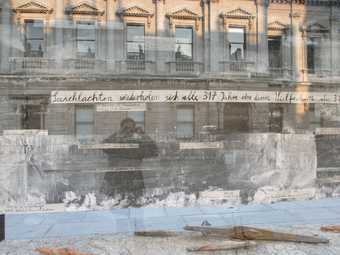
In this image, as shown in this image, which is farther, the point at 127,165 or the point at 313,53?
the point at 313,53

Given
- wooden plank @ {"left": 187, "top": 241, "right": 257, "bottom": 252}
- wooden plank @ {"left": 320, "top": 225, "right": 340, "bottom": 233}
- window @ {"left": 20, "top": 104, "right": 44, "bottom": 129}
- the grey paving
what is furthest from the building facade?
wooden plank @ {"left": 320, "top": 225, "right": 340, "bottom": 233}

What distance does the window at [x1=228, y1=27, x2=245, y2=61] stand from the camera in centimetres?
191

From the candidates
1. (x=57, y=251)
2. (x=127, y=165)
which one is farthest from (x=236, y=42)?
(x=57, y=251)

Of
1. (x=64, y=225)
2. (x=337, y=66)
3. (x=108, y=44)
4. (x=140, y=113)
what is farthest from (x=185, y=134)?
(x=337, y=66)

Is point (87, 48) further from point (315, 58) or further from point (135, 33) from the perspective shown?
point (315, 58)

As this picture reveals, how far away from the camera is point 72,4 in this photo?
184 cm

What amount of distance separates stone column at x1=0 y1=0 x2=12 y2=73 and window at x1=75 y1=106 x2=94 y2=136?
54cm

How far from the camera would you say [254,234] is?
1.99 meters

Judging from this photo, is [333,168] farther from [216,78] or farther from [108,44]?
[108,44]

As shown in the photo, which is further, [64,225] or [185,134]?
[64,225]

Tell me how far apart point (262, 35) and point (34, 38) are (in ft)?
5.28

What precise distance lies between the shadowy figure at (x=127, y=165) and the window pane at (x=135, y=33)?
57 cm

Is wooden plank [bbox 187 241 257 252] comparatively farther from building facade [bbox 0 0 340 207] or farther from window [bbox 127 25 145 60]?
window [bbox 127 25 145 60]

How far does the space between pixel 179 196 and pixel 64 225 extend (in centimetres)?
93
